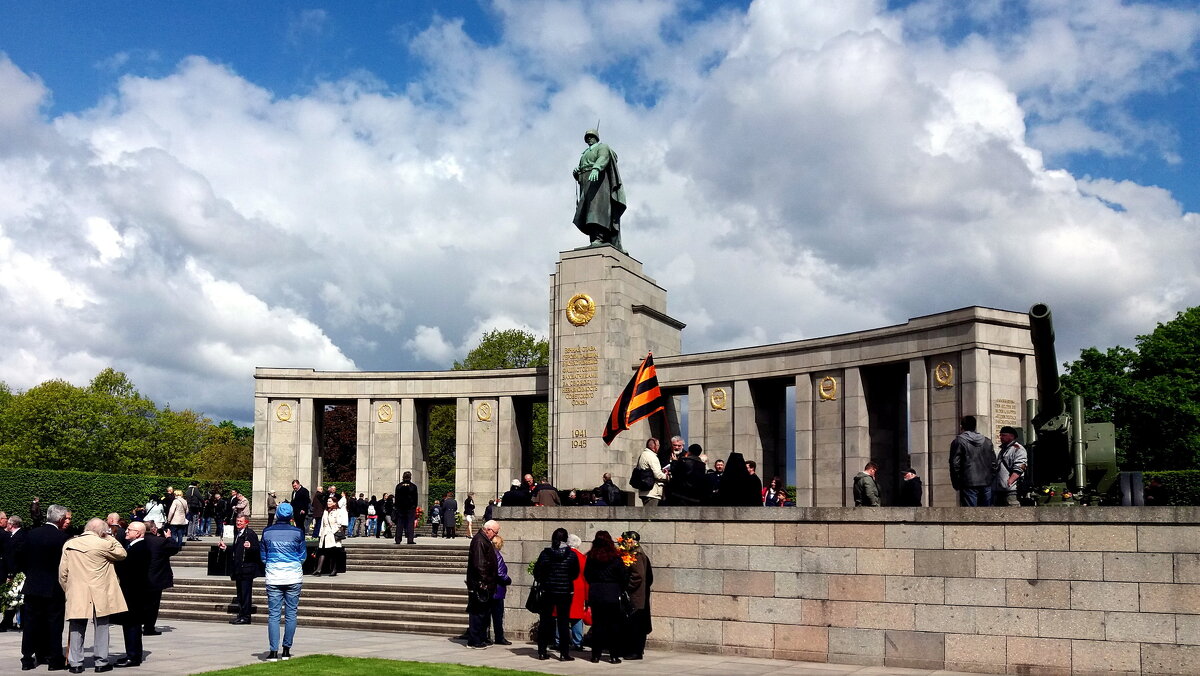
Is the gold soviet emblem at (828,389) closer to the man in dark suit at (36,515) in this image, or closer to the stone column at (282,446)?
the stone column at (282,446)

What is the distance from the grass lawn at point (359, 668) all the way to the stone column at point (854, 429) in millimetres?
19743

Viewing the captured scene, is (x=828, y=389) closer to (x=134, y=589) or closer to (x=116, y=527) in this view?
(x=116, y=527)

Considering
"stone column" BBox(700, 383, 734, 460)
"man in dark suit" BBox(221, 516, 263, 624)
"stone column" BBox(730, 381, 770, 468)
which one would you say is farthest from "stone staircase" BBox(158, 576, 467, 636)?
"stone column" BBox(700, 383, 734, 460)

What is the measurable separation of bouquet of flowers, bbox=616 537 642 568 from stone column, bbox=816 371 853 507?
56.0 feet

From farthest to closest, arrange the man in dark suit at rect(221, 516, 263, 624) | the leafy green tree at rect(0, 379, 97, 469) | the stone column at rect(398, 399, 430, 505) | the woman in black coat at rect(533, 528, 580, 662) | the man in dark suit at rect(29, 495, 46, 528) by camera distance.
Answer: the leafy green tree at rect(0, 379, 97, 469) → the stone column at rect(398, 399, 430, 505) → the man in dark suit at rect(29, 495, 46, 528) → the man in dark suit at rect(221, 516, 263, 624) → the woman in black coat at rect(533, 528, 580, 662)

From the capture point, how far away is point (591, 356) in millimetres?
34938

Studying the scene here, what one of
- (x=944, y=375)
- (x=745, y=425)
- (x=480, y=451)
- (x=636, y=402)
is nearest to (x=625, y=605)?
(x=636, y=402)

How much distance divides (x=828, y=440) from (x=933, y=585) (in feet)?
60.4

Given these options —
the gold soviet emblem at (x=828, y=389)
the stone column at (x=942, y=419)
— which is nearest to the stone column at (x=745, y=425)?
the gold soviet emblem at (x=828, y=389)

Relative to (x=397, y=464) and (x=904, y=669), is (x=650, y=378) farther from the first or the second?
(x=397, y=464)

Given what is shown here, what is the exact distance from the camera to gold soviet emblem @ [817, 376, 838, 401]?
3241 cm

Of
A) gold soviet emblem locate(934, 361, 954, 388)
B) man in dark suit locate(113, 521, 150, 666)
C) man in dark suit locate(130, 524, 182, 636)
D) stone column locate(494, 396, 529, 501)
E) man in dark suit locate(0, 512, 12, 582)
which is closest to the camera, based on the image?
man in dark suit locate(113, 521, 150, 666)

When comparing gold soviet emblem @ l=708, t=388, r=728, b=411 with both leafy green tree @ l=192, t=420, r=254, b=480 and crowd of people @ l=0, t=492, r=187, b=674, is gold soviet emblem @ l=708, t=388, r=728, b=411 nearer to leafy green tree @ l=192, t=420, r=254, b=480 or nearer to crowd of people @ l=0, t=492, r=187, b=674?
crowd of people @ l=0, t=492, r=187, b=674

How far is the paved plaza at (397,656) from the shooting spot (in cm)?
1387
